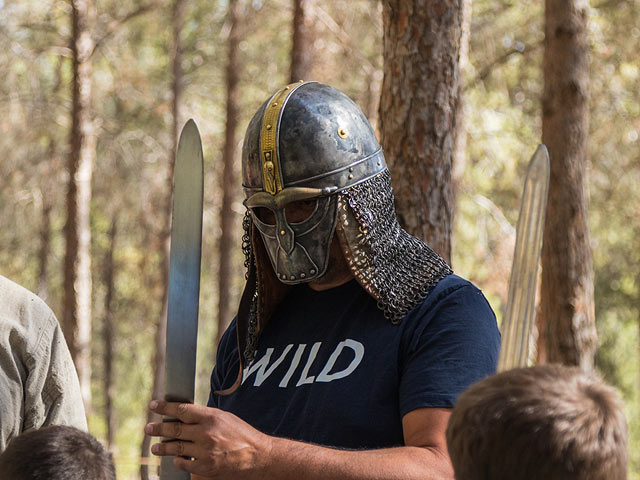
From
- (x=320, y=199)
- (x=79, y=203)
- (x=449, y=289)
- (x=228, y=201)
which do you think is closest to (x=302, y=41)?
(x=79, y=203)

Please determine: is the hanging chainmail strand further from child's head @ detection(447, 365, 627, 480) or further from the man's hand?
child's head @ detection(447, 365, 627, 480)

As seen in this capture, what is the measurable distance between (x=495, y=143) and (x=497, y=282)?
2268 millimetres

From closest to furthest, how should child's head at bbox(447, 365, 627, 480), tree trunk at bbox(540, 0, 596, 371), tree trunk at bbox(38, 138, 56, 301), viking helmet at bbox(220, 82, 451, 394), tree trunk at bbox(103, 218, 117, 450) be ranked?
child's head at bbox(447, 365, 627, 480) < viking helmet at bbox(220, 82, 451, 394) < tree trunk at bbox(540, 0, 596, 371) < tree trunk at bbox(38, 138, 56, 301) < tree trunk at bbox(103, 218, 117, 450)

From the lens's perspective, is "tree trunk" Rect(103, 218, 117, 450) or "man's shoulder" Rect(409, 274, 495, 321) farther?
"tree trunk" Rect(103, 218, 117, 450)

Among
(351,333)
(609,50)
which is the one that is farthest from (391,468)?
(609,50)

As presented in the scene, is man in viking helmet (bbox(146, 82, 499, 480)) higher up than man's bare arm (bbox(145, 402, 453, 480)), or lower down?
higher up

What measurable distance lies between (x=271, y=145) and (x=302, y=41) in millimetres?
8104

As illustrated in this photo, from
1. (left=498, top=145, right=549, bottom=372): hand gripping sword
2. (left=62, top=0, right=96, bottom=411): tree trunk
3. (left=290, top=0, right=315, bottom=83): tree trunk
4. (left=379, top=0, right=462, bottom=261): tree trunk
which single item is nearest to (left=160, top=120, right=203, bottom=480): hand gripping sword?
(left=498, top=145, right=549, bottom=372): hand gripping sword

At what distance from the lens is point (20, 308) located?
8.66ft

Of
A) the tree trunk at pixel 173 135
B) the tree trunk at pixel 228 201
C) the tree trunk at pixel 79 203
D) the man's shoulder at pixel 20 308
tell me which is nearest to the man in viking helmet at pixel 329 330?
the man's shoulder at pixel 20 308

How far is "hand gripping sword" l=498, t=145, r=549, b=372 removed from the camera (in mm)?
1997

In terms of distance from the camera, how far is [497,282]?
13648 mm

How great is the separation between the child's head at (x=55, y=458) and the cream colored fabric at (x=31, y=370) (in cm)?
39

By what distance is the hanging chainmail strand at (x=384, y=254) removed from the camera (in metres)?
2.43
